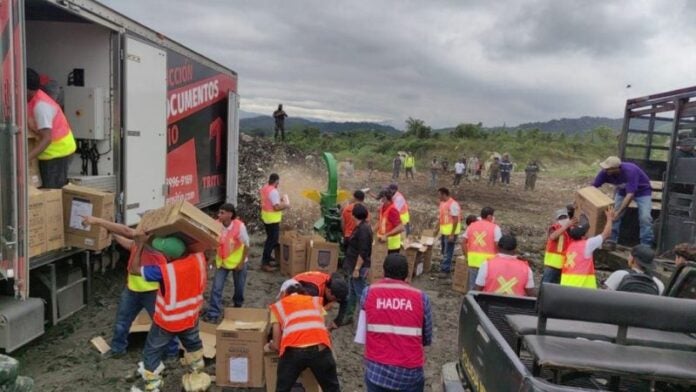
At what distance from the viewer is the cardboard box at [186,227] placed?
3953 millimetres

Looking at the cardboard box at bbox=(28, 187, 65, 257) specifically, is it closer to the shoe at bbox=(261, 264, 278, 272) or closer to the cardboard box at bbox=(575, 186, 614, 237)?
the shoe at bbox=(261, 264, 278, 272)

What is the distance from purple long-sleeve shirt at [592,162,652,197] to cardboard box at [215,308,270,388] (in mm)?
5081

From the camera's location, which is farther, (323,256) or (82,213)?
(323,256)

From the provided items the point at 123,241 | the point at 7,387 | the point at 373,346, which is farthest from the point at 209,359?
the point at 7,387

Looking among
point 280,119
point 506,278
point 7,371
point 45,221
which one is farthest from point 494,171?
point 7,371

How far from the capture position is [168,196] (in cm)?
662

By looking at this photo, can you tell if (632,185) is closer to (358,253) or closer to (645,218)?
(645,218)

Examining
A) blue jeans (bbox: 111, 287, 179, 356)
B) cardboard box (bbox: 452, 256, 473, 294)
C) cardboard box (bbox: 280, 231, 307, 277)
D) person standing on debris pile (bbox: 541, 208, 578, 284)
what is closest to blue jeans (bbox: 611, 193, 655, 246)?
person standing on debris pile (bbox: 541, 208, 578, 284)

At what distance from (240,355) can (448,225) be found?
5485mm

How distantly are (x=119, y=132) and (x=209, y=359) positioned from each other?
257 centimetres

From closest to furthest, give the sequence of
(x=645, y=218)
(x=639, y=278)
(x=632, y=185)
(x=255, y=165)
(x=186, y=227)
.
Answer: (x=639, y=278) < (x=186, y=227) < (x=632, y=185) < (x=645, y=218) < (x=255, y=165)

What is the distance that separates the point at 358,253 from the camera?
20.3ft

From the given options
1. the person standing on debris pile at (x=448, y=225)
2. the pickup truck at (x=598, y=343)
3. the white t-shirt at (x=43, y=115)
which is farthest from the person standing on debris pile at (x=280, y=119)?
the pickup truck at (x=598, y=343)

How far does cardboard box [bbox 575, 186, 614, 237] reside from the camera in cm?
564
